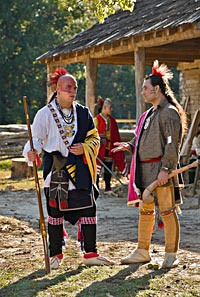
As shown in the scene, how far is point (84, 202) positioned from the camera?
6.21 metres

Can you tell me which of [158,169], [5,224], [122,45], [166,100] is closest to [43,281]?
[158,169]

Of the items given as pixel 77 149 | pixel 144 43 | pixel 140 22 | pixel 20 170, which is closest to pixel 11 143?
pixel 20 170

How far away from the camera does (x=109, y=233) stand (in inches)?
325

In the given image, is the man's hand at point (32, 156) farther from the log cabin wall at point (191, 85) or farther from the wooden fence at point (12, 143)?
the wooden fence at point (12, 143)

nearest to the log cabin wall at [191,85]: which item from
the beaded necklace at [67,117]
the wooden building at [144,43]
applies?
the wooden building at [144,43]

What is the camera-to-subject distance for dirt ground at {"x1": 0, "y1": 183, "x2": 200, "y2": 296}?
6840mm

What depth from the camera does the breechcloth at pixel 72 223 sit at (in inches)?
247

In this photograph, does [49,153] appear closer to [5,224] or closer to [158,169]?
[158,169]

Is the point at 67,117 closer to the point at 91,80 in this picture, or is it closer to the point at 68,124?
the point at 68,124

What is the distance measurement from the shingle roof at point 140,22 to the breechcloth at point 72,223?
520 centimetres

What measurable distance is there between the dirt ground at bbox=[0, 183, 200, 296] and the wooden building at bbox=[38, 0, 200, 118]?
2826 millimetres

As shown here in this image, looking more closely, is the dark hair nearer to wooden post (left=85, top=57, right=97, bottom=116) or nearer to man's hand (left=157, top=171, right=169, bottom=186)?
man's hand (left=157, top=171, right=169, bottom=186)

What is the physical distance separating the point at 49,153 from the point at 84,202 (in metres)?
0.54

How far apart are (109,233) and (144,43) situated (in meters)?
5.59
